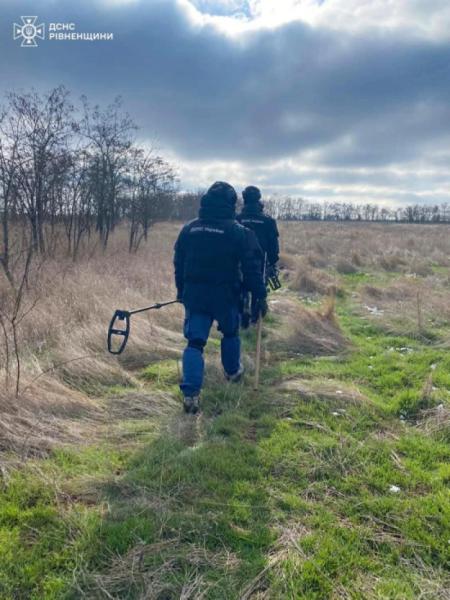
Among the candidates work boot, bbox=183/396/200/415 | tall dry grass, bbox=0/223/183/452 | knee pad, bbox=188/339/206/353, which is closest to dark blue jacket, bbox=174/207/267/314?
knee pad, bbox=188/339/206/353

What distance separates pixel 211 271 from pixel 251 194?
2597 millimetres

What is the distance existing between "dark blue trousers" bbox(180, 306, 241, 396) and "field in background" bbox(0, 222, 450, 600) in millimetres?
298

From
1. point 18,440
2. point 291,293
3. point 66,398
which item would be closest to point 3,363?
point 66,398

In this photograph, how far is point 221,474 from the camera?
2.77m

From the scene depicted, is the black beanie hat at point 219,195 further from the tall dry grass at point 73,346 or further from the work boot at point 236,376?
the tall dry grass at point 73,346

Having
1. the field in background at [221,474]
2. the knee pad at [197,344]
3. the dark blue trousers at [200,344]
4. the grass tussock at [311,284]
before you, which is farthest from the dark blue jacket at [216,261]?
the grass tussock at [311,284]

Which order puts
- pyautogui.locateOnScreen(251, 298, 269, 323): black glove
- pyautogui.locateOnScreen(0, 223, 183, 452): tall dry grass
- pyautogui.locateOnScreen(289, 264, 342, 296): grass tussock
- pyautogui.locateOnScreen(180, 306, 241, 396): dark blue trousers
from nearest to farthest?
pyautogui.locateOnScreen(0, 223, 183, 452): tall dry grass → pyautogui.locateOnScreen(180, 306, 241, 396): dark blue trousers → pyautogui.locateOnScreen(251, 298, 269, 323): black glove → pyautogui.locateOnScreen(289, 264, 342, 296): grass tussock

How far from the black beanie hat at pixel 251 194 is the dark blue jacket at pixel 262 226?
0.06 metres

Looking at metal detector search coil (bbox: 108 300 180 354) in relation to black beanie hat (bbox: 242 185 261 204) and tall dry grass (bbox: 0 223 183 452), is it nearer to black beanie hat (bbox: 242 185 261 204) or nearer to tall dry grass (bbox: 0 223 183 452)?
tall dry grass (bbox: 0 223 183 452)

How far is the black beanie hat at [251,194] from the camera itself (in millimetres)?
5883

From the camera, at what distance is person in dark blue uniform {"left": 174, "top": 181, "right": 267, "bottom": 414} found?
3.68m

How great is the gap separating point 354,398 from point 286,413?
709mm

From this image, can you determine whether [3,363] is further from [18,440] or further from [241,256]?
[241,256]

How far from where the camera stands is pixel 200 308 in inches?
149
